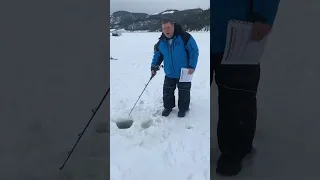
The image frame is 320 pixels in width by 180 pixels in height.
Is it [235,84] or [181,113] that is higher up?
[235,84]

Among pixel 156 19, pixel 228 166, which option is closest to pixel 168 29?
pixel 156 19

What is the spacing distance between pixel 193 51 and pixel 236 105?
0.35 meters

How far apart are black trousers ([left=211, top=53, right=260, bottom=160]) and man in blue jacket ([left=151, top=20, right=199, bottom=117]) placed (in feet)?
0.73

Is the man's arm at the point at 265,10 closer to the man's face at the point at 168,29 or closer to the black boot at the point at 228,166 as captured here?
the man's face at the point at 168,29

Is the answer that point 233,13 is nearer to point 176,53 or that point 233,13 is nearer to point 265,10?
point 265,10

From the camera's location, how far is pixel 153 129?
60.4 inches

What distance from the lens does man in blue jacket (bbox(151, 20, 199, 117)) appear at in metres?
1.49

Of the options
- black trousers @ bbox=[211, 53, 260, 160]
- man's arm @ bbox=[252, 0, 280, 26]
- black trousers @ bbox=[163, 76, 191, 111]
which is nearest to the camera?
man's arm @ bbox=[252, 0, 280, 26]

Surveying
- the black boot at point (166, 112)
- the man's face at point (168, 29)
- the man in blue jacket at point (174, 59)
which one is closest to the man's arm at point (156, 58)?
the man in blue jacket at point (174, 59)

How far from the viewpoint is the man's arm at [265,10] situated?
45.0 inches

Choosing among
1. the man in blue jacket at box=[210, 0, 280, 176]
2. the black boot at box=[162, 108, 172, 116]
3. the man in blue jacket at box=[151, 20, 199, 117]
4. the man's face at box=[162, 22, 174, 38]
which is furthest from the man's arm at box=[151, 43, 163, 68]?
the man in blue jacket at box=[210, 0, 280, 176]

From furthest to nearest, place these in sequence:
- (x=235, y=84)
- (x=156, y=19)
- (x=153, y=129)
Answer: (x=153, y=129) < (x=156, y=19) < (x=235, y=84)

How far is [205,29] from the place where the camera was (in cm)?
129

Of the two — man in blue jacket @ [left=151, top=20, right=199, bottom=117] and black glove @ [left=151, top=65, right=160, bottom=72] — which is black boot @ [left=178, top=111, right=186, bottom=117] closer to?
man in blue jacket @ [left=151, top=20, right=199, bottom=117]
